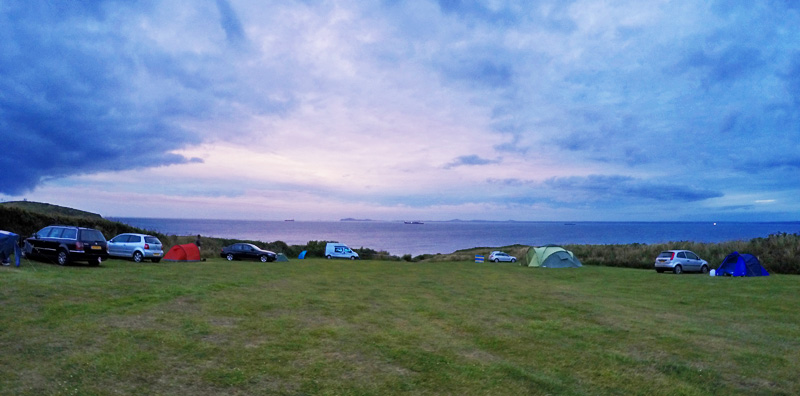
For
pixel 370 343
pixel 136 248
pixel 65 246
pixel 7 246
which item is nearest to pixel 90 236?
pixel 65 246

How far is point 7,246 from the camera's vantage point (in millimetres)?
17016

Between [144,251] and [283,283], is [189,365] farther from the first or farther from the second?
[144,251]

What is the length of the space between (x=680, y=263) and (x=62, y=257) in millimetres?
33141

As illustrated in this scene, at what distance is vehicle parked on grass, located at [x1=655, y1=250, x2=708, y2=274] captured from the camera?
93.1 ft

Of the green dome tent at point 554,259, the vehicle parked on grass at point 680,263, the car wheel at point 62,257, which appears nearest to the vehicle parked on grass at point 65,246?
the car wheel at point 62,257

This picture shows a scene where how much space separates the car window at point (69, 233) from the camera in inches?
770

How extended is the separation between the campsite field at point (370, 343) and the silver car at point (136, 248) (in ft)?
41.2

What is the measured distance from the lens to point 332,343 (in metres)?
8.38

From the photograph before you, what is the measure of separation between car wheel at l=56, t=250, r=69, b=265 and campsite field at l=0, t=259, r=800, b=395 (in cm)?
610

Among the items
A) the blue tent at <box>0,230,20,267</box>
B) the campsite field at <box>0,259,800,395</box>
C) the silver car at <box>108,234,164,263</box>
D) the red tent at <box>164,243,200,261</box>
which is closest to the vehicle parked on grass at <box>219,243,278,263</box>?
the red tent at <box>164,243,200,261</box>

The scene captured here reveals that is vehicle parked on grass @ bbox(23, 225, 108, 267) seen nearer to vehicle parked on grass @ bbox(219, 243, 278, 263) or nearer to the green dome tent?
vehicle parked on grass @ bbox(219, 243, 278, 263)

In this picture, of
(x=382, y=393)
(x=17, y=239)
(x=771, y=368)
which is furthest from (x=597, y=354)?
(x=17, y=239)

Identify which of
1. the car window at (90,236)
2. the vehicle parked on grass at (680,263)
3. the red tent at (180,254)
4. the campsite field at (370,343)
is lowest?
the campsite field at (370,343)

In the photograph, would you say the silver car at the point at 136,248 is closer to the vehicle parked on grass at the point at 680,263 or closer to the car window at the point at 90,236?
the car window at the point at 90,236
